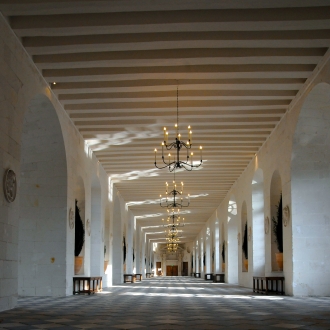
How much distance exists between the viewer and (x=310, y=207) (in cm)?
1213

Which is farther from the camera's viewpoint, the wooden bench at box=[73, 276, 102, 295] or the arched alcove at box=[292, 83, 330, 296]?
the wooden bench at box=[73, 276, 102, 295]

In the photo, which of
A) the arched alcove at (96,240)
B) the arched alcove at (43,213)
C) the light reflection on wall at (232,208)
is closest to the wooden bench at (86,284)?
the arched alcove at (43,213)

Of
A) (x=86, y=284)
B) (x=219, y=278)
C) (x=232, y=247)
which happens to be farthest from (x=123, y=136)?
(x=219, y=278)

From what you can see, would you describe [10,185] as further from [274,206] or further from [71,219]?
[274,206]

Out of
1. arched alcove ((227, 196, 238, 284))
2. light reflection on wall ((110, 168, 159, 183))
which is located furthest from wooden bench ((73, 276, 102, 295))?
arched alcove ((227, 196, 238, 284))

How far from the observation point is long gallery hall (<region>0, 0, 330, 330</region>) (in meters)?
7.62

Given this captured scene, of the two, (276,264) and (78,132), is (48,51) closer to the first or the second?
(78,132)

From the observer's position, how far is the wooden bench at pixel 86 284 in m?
12.8

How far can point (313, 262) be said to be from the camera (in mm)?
11906

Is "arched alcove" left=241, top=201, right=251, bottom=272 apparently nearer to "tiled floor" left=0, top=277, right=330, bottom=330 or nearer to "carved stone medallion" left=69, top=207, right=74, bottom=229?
"carved stone medallion" left=69, top=207, right=74, bottom=229

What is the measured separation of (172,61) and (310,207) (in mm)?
5317

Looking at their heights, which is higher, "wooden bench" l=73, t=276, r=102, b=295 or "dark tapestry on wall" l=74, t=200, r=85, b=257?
"dark tapestry on wall" l=74, t=200, r=85, b=257

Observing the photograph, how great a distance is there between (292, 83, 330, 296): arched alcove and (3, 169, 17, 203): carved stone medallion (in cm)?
653

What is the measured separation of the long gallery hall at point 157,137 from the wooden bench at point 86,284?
0.09 meters
